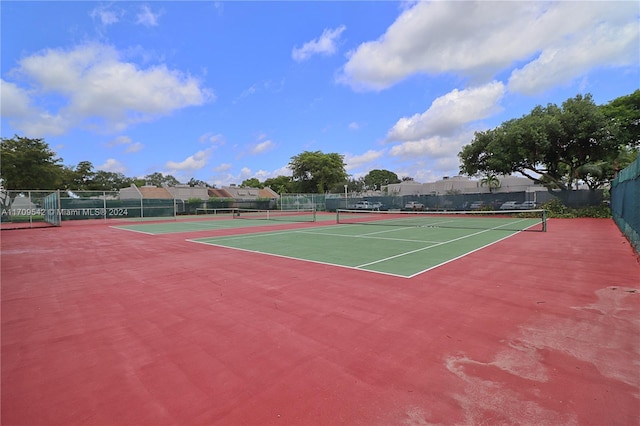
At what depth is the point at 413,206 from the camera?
37.1 meters

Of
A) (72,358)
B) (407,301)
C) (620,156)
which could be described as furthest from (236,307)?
(620,156)

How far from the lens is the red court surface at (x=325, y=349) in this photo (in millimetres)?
2645

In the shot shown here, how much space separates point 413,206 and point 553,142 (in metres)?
14.5

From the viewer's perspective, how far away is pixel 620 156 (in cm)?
3012

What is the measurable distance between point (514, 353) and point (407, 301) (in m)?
1.85

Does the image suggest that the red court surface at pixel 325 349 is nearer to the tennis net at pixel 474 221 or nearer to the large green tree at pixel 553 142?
the tennis net at pixel 474 221

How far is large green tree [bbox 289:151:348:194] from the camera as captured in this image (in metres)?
61.8

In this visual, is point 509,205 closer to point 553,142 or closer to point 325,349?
point 553,142

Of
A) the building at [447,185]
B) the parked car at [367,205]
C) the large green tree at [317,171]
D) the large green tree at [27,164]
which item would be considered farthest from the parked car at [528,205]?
the large green tree at [27,164]

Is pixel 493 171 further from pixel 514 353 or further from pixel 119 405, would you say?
pixel 119 405

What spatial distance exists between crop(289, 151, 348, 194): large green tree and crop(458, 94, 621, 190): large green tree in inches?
1296

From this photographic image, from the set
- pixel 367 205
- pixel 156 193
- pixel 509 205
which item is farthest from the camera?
pixel 156 193

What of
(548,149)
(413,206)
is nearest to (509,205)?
(548,149)

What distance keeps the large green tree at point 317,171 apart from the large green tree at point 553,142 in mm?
32907
